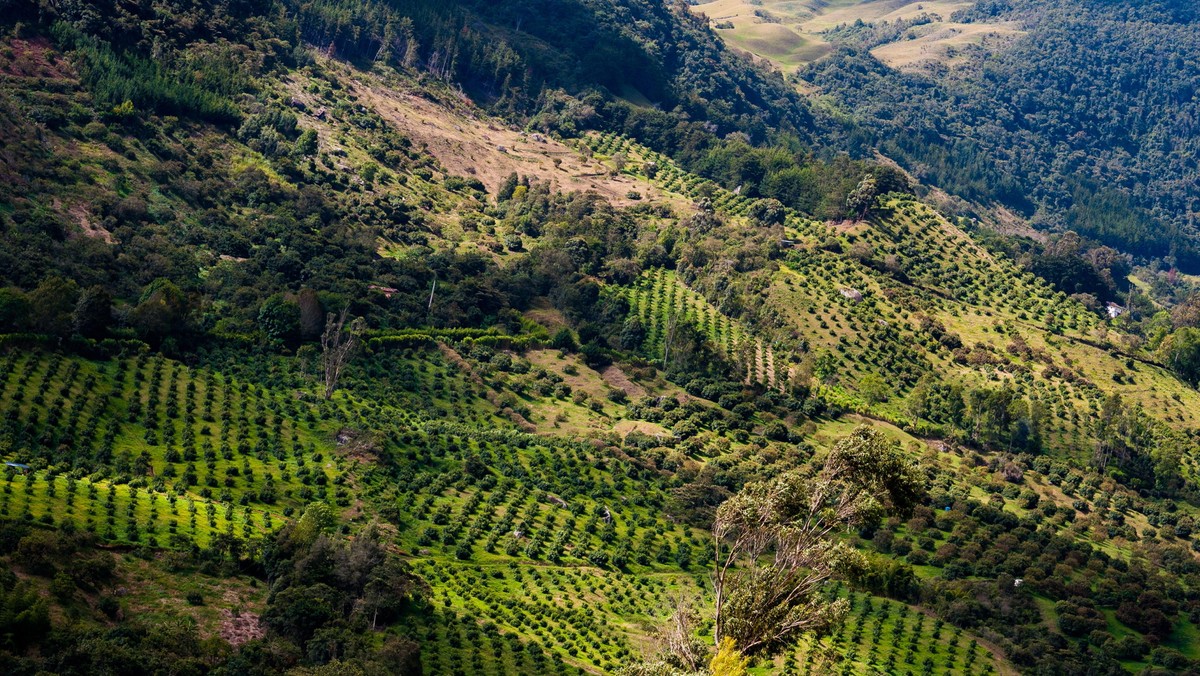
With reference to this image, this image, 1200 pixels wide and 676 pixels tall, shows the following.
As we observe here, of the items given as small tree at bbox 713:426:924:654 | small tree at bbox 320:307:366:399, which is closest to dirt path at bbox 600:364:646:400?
small tree at bbox 320:307:366:399

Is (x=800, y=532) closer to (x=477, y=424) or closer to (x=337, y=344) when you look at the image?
(x=477, y=424)

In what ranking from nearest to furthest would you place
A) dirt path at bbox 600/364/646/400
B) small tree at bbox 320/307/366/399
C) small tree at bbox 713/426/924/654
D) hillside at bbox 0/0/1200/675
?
1. small tree at bbox 713/426/924/654
2. hillside at bbox 0/0/1200/675
3. small tree at bbox 320/307/366/399
4. dirt path at bbox 600/364/646/400

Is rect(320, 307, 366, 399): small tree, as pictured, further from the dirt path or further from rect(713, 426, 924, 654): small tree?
rect(713, 426, 924, 654): small tree

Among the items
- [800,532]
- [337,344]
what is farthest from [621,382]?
[800,532]

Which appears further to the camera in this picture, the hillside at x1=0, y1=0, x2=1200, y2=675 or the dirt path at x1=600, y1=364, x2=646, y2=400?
the dirt path at x1=600, y1=364, x2=646, y2=400

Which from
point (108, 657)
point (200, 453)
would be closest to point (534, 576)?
point (200, 453)

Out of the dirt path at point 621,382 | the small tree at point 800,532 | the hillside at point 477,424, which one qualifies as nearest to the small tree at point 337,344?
the hillside at point 477,424

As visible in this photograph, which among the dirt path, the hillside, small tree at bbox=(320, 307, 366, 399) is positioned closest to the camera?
the hillside

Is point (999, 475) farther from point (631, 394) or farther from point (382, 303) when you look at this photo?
point (382, 303)
